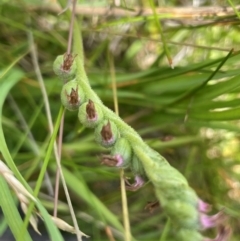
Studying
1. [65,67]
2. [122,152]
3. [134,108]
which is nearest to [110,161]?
[122,152]

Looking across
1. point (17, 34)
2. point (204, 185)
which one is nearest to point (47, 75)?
point (17, 34)

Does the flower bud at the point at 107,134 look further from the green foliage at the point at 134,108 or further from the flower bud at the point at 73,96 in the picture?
the green foliage at the point at 134,108

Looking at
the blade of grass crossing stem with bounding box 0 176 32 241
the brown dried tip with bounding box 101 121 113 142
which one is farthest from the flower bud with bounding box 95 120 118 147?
the blade of grass crossing stem with bounding box 0 176 32 241

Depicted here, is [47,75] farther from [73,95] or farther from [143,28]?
[73,95]

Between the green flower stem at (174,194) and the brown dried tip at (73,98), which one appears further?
the brown dried tip at (73,98)

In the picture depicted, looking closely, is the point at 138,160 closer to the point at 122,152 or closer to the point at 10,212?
the point at 122,152

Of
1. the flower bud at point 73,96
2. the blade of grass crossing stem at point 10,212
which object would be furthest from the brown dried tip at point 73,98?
the blade of grass crossing stem at point 10,212

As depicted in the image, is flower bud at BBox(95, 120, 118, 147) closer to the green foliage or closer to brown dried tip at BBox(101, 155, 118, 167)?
brown dried tip at BBox(101, 155, 118, 167)

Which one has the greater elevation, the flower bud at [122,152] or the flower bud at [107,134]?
the flower bud at [107,134]
